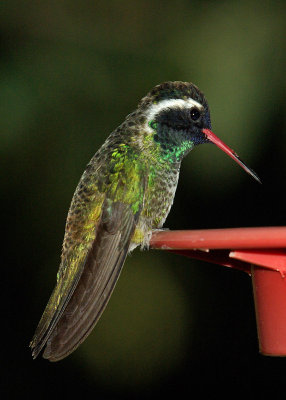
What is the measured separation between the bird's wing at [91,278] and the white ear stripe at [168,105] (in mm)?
365

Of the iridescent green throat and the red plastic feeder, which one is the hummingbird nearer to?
the iridescent green throat

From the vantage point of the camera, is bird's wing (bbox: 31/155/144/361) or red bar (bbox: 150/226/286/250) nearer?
red bar (bbox: 150/226/286/250)

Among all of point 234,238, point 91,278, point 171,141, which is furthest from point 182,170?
point 234,238

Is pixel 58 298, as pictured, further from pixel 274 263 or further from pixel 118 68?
pixel 118 68

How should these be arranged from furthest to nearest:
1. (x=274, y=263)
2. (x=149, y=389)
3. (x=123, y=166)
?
(x=149, y=389) → (x=123, y=166) → (x=274, y=263)

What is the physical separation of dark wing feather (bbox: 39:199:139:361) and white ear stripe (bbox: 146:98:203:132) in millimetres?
548

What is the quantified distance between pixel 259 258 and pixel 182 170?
2340 mm

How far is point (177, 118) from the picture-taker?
324 centimetres

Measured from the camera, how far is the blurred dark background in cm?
398

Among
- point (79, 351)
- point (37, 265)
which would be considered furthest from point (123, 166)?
point (79, 351)

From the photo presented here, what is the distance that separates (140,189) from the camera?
299cm

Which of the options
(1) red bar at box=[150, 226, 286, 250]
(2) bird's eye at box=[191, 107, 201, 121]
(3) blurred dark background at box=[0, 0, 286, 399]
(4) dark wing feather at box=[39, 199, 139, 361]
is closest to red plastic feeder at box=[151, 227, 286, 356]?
(1) red bar at box=[150, 226, 286, 250]

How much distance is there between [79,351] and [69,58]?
193 centimetres

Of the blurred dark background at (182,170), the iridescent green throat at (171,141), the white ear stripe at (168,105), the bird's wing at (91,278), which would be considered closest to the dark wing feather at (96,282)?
the bird's wing at (91,278)
